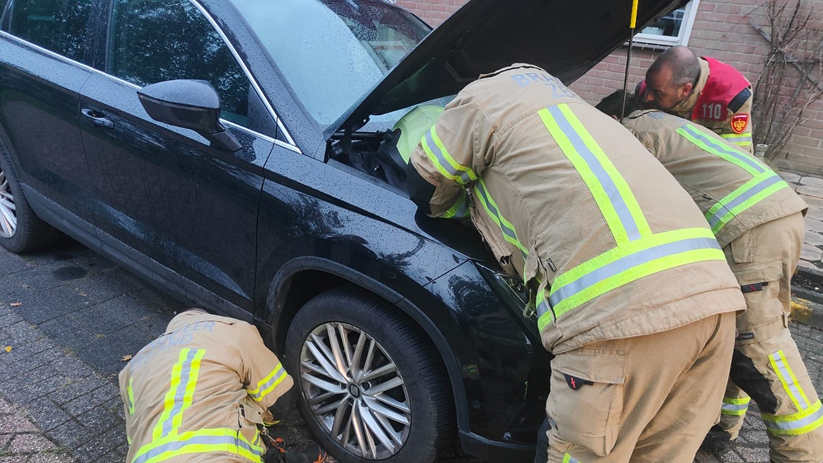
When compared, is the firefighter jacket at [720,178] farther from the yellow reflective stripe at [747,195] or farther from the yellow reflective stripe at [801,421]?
the yellow reflective stripe at [801,421]

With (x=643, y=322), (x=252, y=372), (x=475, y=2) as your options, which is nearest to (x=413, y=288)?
(x=252, y=372)

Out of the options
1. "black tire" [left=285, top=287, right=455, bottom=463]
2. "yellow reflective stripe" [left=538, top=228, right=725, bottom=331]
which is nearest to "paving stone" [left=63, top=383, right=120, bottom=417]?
"black tire" [left=285, top=287, right=455, bottom=463]

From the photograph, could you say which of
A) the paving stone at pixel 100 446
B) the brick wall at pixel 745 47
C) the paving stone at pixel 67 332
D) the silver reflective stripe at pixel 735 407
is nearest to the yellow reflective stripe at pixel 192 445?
the paving stone at pixel 100 446

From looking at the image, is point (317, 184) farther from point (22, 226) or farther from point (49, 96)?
point (22, 226)

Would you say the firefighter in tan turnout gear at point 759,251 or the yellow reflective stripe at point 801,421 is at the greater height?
the firefighter in tan turnout gear at point 759,251

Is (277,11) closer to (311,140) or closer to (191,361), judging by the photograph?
(311,140)

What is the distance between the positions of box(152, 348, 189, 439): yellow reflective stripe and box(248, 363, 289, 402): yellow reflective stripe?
32cm

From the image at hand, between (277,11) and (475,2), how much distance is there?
123 cm

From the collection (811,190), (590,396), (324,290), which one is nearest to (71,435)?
(324,290)

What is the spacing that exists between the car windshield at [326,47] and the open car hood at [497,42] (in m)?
0.27

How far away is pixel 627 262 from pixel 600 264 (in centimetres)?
6

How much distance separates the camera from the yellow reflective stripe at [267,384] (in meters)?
2.10

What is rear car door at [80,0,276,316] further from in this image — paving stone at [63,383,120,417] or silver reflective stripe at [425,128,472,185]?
silver reflective stripe at [425,128,472,185]

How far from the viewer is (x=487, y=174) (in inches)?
67.7
